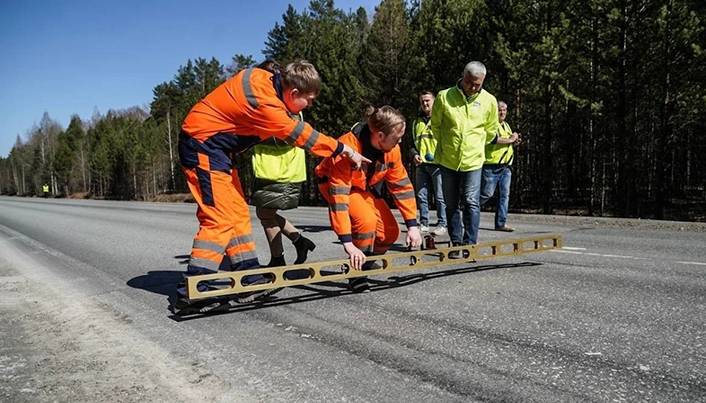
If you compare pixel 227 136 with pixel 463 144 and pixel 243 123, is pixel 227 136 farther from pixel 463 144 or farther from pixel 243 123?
pixel 463 144

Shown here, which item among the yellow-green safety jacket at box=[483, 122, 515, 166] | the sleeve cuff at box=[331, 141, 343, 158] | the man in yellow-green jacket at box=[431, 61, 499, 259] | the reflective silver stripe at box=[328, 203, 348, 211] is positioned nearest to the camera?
the sleeve cuff at box=[331, 141, 343, 158]

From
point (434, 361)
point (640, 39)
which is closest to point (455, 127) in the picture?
point (434, 361)

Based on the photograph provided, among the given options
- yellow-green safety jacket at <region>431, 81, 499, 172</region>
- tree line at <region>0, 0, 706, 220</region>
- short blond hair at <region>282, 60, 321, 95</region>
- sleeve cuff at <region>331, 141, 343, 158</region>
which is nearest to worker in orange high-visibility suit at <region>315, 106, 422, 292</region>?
sleeve cuff at <region>331, 141, 343, 158</region>

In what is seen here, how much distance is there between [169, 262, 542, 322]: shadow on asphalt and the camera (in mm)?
3422

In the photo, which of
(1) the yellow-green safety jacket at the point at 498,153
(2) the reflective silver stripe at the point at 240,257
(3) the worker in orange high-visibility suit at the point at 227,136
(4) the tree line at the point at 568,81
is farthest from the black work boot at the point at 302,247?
(4) the tree line at the point at 568,81

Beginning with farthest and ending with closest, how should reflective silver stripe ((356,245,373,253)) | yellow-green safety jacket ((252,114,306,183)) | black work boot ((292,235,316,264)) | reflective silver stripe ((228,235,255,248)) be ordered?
black work boot ((292,235,316,264))
yellow-green safety jacket ((252,114,306,183))
reflective silver stripe ((356,245,373,253))
reflective silver stripe ((228,235,255,248))

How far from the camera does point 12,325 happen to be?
3215 mm

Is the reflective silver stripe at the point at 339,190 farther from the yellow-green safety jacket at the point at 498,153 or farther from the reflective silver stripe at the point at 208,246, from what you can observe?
the yellow-green safety jacket at the point at 498,153

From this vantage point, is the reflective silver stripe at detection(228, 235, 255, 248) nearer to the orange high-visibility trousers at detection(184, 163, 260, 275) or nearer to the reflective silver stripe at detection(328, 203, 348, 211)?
the orange high-visibility trousers at detection(184, 163, 260, 275)

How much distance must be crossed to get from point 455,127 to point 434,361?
10.7 ft

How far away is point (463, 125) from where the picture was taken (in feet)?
16.4

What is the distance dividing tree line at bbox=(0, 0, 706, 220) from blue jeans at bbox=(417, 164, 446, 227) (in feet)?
30.1

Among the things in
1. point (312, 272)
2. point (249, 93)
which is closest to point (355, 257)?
point (312, 272)

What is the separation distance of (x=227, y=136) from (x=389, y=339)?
1895mm
